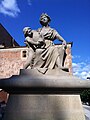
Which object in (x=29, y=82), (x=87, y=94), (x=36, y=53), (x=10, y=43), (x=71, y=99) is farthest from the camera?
(x=10, y=43)

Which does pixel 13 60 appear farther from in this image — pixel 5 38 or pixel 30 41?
pixel 30 41

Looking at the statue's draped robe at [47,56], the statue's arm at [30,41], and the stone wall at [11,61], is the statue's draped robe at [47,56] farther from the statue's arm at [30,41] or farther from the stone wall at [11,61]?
the stone wall at [11,61]

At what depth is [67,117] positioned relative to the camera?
4414 mm

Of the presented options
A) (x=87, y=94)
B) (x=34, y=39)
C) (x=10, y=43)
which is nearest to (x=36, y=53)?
(x=34, y=39)

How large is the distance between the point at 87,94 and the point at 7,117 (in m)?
26.6

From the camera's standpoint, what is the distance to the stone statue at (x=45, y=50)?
4.99m

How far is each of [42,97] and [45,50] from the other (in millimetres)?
1168

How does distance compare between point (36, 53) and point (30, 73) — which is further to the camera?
point (36, 53)

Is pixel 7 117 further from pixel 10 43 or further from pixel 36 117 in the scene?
pixel 10 43

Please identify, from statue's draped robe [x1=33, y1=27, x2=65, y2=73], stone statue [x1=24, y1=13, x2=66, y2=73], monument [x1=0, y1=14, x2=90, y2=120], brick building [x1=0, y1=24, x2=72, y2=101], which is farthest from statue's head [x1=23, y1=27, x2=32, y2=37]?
brick building [x1=0, y1=24, x2=72, y2=101]

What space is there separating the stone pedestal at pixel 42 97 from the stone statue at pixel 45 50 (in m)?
0.50

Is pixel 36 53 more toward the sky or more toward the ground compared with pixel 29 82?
more toward the sky

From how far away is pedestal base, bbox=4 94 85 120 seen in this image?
14.2 feet

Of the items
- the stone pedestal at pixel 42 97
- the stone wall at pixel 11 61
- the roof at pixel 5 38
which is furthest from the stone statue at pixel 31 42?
A: the roof at pixel 5 38
